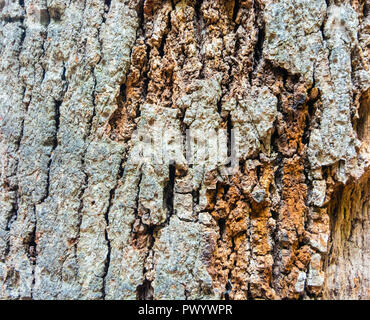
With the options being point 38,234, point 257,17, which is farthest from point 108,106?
point 257,17

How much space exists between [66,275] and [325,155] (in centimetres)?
112

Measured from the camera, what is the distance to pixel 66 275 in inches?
35.8

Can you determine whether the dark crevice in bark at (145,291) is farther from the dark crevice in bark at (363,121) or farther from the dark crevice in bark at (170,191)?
the dark crevice in bark at (363,121)

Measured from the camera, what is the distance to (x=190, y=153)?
2.98 ft

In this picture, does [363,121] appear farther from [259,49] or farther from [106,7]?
[106,7]

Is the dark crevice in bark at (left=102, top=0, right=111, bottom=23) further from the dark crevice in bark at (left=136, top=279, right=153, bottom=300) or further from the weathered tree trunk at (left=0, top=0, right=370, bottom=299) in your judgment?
the dark crevice in bark at (left=136, top=279, right=153, bottom=300)

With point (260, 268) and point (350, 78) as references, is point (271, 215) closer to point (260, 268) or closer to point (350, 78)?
Result: point (260, 268)

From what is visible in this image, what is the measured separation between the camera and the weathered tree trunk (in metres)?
0.90

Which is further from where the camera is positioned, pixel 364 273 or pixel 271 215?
pixel 364 273

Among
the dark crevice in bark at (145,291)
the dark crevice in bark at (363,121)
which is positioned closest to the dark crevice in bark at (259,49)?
the dark crevice in bark at (363,121)

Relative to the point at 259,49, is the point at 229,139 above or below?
below

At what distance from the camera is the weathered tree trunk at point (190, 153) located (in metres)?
0.90

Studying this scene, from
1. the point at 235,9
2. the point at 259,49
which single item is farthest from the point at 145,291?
the point at 235,9

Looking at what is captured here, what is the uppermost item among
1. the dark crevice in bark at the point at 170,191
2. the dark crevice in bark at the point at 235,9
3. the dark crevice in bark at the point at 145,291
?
the dark crevice in bark at the point at 235,9
